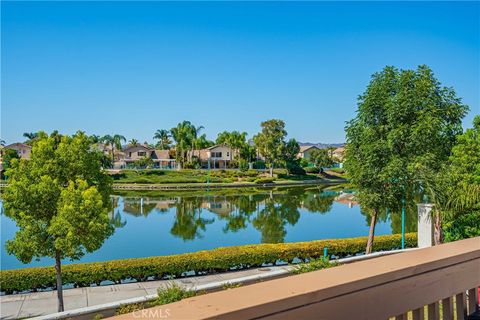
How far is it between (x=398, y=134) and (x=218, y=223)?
625 inches

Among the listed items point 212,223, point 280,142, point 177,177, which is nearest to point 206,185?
point 177,177

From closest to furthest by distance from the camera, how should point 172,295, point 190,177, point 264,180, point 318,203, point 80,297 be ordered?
point 172,295 → point 80,297 → point 318,203 → point 264,180 → point 190,177

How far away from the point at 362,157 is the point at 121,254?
10749 mm

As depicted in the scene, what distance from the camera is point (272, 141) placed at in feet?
212

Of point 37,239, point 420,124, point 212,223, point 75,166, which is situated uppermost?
point 420,124

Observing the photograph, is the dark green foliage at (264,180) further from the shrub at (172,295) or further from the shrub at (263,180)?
the shrub at (172,295)

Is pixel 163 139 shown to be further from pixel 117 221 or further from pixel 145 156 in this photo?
pixel 117 221

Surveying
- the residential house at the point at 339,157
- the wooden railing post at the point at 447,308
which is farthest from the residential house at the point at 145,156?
the wooden railing post at the point at 447,308

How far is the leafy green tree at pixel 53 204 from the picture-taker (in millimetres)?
9766

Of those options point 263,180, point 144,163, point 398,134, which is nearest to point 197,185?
point 263,180

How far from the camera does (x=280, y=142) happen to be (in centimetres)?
6525

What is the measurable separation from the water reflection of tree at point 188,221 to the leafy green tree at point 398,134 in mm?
10878

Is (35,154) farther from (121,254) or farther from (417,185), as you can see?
(417,185)

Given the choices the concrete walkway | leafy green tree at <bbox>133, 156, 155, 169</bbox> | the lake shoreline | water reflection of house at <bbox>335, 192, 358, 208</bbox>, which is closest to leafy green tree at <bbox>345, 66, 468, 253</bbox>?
the concrete walkway
